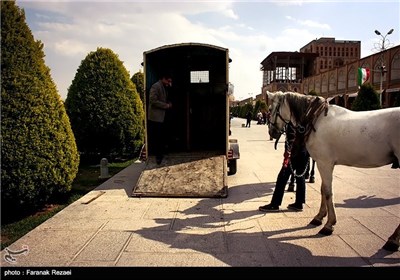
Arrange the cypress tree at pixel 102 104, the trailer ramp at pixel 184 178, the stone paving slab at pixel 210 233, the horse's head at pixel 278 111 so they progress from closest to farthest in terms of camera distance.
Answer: the stone paving slab at pixel 210 233 < the horse's head at pixel 278 111 < the trailer ramp at pixel 184 178 < the cypress tree at pixel 102 104

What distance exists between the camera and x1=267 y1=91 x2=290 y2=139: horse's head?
512 centimetres

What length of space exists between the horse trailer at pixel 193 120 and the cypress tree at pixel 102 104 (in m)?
2.65

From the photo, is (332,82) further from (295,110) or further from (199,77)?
(295,110)

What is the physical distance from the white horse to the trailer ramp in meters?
2.31

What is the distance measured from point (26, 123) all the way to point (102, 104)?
5.47 metres

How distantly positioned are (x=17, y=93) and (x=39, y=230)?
2.36 metres

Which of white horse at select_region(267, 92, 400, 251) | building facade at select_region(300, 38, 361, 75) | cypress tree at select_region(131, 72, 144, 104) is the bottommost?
white horse at select_region(267, 92, 400, 251)

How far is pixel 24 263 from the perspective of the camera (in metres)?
3.71

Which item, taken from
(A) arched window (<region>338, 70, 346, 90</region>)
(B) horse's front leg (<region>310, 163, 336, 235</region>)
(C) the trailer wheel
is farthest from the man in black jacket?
(A) arched window (<region>338, 70, 346, 90</region>)

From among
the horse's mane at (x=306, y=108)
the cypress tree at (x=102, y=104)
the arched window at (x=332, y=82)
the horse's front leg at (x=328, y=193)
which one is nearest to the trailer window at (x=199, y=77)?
the cypress tree at (x=102, y=104)

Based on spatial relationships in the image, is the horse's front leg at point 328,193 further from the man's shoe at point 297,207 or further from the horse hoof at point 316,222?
the man's shoe at point 297,207

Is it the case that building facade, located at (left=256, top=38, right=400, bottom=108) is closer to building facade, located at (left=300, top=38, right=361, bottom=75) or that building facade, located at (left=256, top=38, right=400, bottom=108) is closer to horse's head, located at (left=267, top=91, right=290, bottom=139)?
building facade, located at (left=300, top=38, right=361, bottom=75)

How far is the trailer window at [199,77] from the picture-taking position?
9656 millimetres
